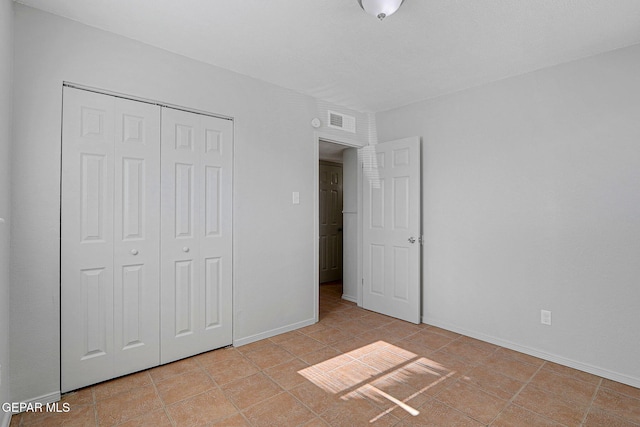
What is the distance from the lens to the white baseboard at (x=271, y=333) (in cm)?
295

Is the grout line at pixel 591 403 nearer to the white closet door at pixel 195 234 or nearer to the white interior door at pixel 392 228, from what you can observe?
the white interior door at pixel 392 228

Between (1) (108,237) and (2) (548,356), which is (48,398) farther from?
(2) (548,356)

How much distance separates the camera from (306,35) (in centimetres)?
230

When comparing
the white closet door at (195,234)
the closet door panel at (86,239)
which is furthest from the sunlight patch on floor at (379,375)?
the closet door panel at (86,239)

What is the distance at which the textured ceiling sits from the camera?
1.97 m

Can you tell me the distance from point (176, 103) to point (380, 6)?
1685 millimetres

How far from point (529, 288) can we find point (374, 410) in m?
1.83

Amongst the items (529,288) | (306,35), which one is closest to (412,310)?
(529,288)

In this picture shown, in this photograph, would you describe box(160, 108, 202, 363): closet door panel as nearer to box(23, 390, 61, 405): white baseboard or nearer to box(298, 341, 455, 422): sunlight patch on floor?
box(23, 390, 61, 405): white baseboard

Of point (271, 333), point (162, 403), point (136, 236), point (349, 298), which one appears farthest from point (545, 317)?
point (136, 236)

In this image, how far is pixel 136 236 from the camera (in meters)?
2.41

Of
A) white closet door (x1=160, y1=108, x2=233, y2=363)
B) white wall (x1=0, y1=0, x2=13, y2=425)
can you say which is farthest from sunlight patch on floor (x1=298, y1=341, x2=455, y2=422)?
white wall (x1=0, y1=0, x2=13, y2=425)

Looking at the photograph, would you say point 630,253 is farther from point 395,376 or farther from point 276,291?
point 276,291

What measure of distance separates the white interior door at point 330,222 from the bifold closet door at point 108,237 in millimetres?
3396
